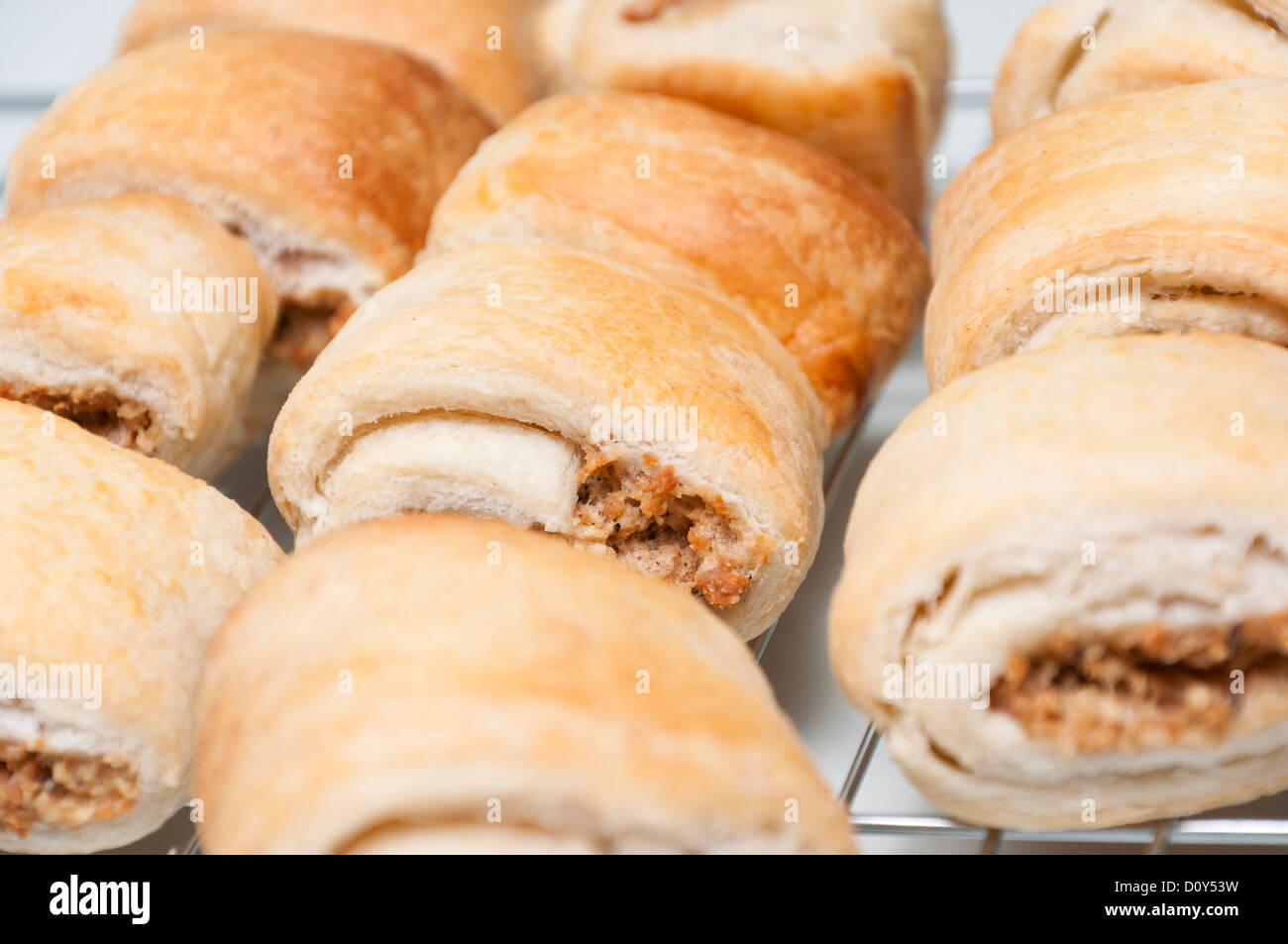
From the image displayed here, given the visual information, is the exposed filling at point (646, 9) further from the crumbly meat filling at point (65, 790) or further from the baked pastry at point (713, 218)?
the crumbly meat filling at point (65, 790)

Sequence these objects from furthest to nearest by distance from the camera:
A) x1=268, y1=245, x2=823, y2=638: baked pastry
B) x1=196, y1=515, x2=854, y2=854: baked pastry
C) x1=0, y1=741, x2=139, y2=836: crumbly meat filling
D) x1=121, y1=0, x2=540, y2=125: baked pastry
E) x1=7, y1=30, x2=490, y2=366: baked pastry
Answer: x1=121, y1=0, x2=540, y2=125: baked pastry → x1=7, y1=30, x2=490, y2=366: baked pastry → x1=268, y1=245, x2=823, y2=638: baked pastry → x1=0, y1=741, x2=139, y2=836: crumbly meat filling → x1=196, y1=515, x2=854, y2=854: baked pastry

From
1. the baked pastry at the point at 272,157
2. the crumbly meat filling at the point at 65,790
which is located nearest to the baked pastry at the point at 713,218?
the baked pastry at the point at 272,157

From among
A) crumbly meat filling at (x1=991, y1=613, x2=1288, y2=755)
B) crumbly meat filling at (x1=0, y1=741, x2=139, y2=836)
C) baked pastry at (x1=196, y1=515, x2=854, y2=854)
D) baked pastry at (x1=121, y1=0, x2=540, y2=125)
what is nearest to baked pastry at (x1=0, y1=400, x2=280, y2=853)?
crumbly meat filling at (x1=0, y1=741, x2=139, y2=836)

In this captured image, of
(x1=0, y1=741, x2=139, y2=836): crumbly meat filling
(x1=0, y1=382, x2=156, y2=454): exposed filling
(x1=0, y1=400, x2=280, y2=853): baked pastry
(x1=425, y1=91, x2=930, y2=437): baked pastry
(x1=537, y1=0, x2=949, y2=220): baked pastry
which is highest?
(x1=537, y1=0, x2=949, y2=220): baked pastry

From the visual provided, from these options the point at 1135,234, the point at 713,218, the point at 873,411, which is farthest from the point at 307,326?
the point at 1135,234

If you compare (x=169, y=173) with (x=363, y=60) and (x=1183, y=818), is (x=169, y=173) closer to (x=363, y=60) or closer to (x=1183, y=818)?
(x=363, y=60)

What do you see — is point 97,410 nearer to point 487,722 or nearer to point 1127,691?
point 487,722

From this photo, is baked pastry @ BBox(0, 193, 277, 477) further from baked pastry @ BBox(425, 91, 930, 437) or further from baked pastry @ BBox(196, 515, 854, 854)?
baked pastry @ BBox(196, 515, 854, 854)
